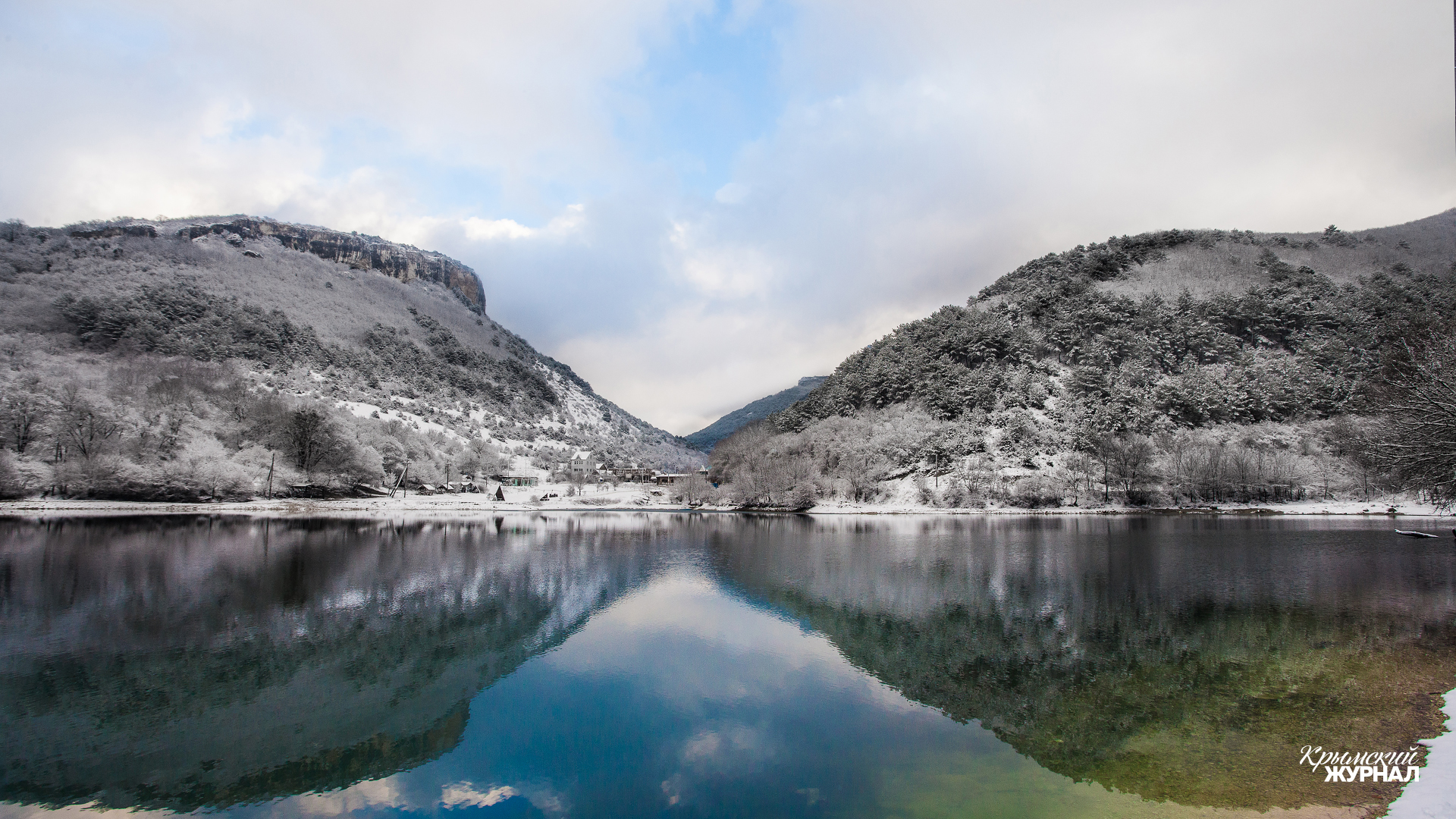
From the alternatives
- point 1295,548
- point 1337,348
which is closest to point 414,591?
point 1295,548

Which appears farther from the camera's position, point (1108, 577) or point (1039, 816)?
point (1108, 577)

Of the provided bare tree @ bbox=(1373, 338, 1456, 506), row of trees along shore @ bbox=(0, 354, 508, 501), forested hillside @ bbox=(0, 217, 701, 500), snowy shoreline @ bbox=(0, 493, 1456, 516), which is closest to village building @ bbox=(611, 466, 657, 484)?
forested hillside @ bbox=(0, 217, 701, 500)

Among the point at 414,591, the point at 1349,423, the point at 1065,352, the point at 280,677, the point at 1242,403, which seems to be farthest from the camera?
the point at 1065,352

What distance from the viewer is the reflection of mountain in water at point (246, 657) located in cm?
1051

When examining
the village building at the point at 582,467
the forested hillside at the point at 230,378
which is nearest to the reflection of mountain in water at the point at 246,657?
the forested hillside at the point at 230,378

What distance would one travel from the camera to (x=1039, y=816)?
8766 mm

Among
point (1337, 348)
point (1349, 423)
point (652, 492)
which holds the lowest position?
point (652, 492)

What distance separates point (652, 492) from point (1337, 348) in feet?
402

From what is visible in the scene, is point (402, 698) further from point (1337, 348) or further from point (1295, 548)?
point (1337, 348)

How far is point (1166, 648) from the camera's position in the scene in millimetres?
17125

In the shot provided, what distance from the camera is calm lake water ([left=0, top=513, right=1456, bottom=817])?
9727 mm

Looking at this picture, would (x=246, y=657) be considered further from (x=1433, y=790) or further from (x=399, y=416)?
(x=399, y=416)

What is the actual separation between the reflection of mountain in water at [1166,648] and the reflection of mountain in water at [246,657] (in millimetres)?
10997

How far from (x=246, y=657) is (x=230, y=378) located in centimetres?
10706
